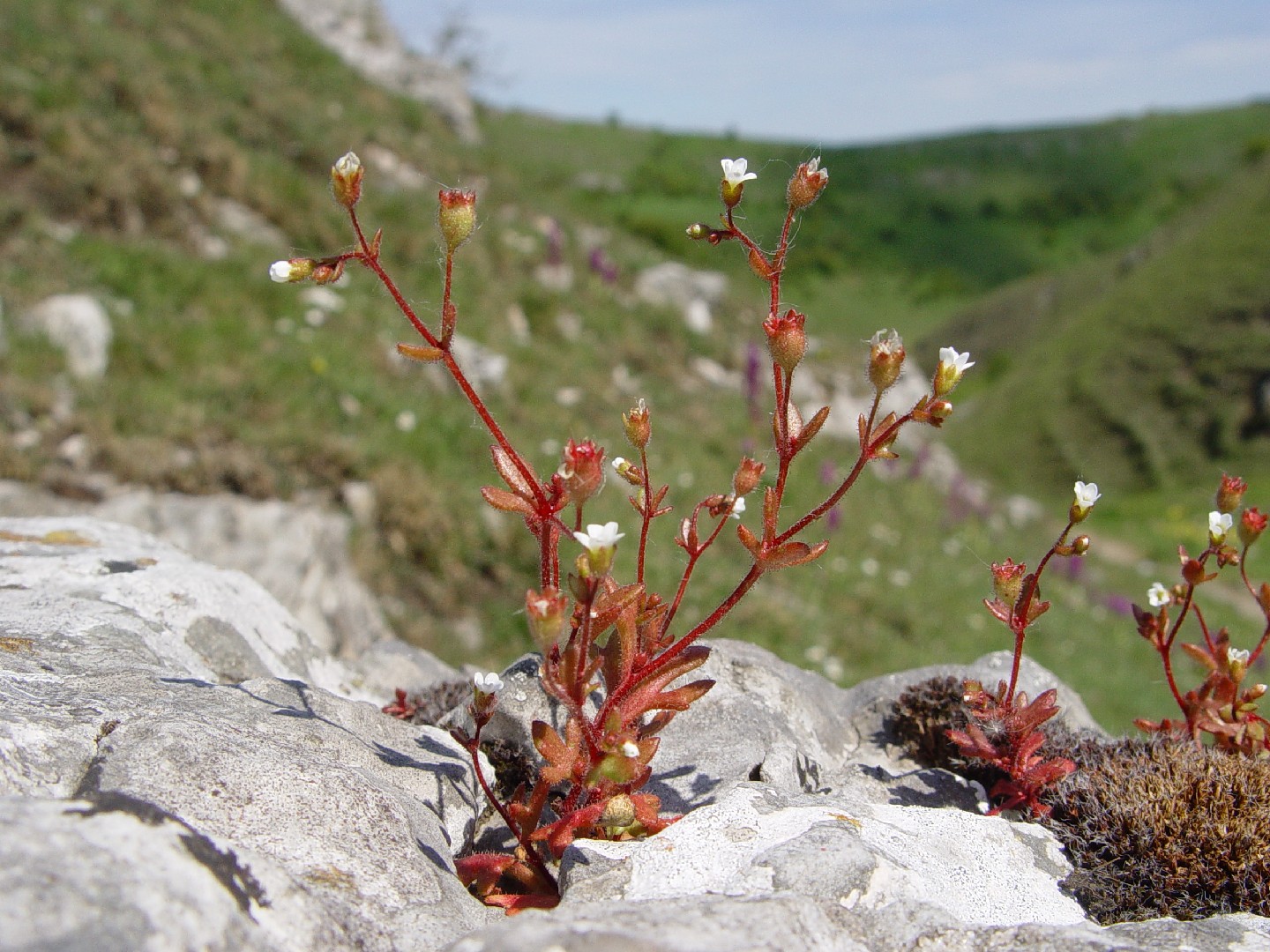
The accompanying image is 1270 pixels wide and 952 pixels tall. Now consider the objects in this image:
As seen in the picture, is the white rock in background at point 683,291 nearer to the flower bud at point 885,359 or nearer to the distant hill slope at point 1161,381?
the flower bud at point 885,359

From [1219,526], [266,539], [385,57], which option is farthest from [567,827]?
[385,57]

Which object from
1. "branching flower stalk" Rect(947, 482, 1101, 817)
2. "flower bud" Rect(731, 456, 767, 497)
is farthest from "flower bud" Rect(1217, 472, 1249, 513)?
"flower bud" Rect(731, 456, 767, 497)

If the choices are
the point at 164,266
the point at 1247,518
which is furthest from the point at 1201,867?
the point at 164,266

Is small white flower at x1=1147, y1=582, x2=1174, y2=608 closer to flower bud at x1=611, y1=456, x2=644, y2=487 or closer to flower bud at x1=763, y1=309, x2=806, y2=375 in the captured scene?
flower bud at x1=763, y1=309, x2=806, y2=375

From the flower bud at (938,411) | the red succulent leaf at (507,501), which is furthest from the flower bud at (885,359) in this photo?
the red succulent leaf at (507,501)

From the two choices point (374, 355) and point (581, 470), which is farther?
point (374, 355)

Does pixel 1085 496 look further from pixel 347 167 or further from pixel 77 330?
pixel 77 330
